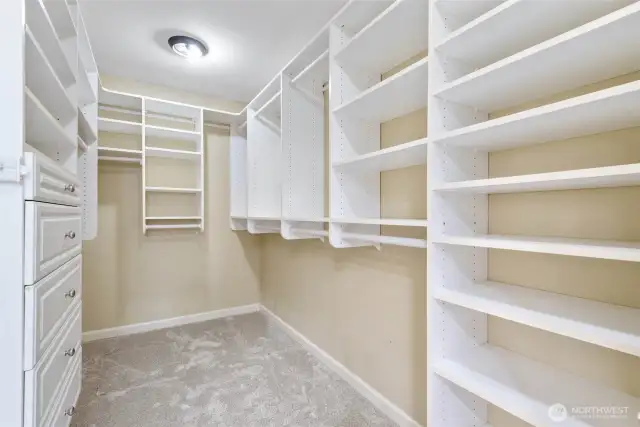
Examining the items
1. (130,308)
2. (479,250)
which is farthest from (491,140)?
(130,308)

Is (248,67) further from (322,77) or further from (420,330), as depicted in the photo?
(420,330)

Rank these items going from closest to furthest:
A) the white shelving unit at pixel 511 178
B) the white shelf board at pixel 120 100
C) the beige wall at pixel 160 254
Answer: the white shelving unit at pixel 511 178
the white shelf board at pixel 120 100
the beige wall at pixel 160 254

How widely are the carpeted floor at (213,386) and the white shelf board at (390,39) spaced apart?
6.91 ft

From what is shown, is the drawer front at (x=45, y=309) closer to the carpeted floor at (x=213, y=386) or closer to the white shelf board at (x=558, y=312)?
the carpeted floor at (x=213, y=386)

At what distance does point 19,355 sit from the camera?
0.92m

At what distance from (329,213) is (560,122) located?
1.18 meters

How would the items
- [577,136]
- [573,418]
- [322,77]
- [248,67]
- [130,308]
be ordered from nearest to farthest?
[573,418] < [577,136] < [322,77] < [248,67] < [130,308]

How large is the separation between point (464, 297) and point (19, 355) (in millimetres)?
1458

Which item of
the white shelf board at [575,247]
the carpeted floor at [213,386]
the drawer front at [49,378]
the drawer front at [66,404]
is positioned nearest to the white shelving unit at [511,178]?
the white shelf board at [575,247]

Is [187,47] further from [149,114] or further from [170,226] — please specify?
[170,226]

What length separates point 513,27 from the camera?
106cm

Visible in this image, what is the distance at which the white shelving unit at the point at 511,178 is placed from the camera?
2.75 ft

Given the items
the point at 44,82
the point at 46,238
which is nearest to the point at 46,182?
the point at 46,238

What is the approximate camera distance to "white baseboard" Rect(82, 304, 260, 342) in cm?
298
